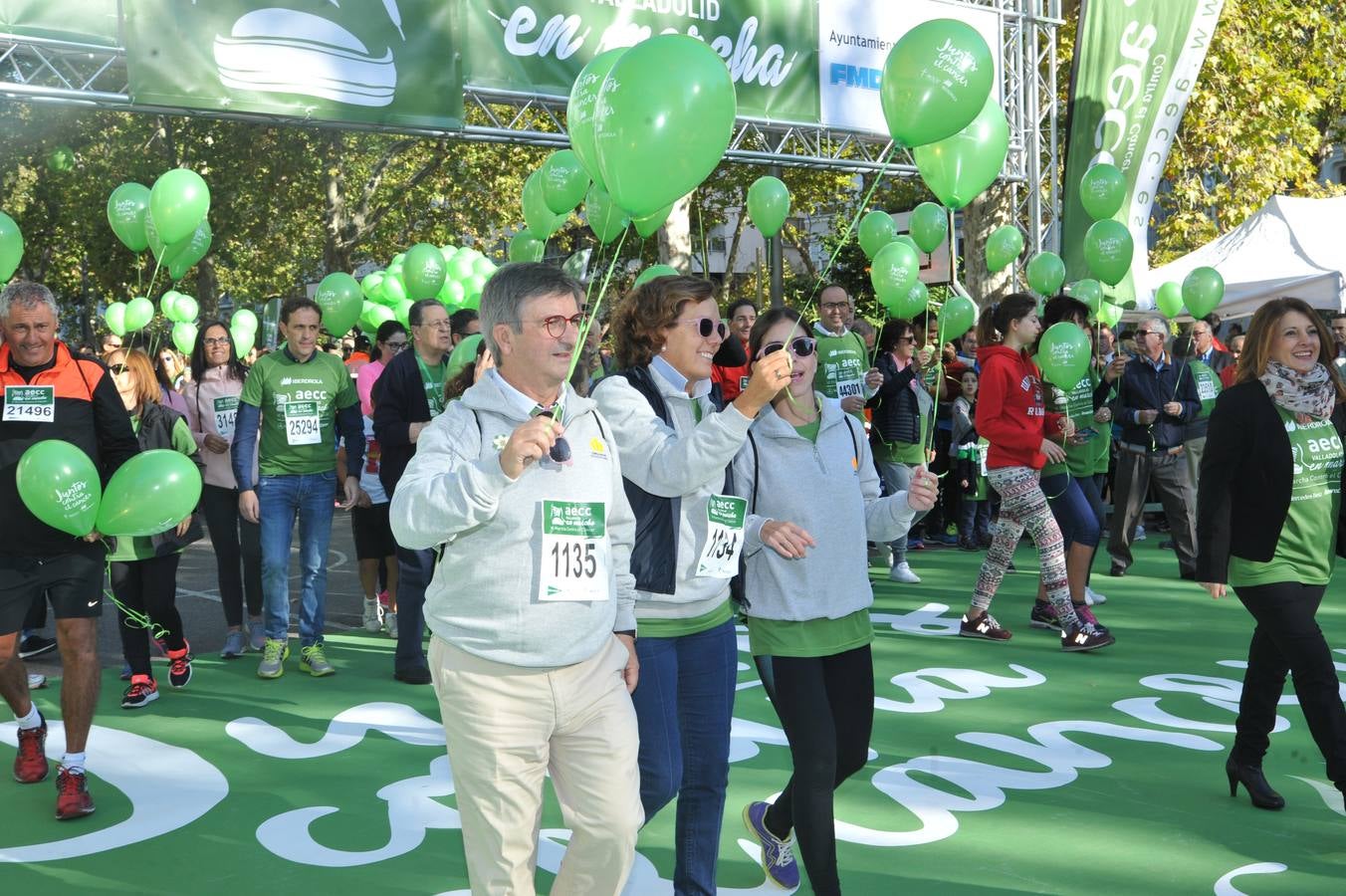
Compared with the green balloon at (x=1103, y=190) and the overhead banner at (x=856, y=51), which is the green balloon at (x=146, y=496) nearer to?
the green balloon at (x=1103, y=190)

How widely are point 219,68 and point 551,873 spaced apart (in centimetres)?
777

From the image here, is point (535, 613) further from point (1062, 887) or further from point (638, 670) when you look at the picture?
point (1062, 887)

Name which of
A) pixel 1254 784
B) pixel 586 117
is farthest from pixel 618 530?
pixel 1254 784

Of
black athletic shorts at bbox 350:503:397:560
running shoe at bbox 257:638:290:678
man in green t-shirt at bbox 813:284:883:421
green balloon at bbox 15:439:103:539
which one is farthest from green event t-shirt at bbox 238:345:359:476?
man in green t-shirt at bbox 813:284:883:421

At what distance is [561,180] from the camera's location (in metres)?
A: 8.12

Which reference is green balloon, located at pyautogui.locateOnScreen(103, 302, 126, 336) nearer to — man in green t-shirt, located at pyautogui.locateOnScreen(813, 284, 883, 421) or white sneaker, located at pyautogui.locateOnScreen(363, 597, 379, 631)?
white sneaker, located at pyautogui.locateOnScreen(363, 597, 379, 631)

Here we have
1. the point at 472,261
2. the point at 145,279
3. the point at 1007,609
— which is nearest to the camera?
the point at 1007,609

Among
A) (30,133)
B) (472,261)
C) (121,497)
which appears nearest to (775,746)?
(121,497)

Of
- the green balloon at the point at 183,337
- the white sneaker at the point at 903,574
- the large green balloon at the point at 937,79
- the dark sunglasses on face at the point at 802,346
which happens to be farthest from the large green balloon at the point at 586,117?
the green balloon at the point at 183,337

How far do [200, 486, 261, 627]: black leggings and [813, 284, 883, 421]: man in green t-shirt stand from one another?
3659mm

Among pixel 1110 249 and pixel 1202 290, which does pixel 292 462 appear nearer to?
pixel 1110 249

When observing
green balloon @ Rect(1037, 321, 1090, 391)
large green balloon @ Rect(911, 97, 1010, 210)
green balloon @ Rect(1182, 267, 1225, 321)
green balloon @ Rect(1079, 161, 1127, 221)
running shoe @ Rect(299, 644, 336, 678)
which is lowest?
running shoe @ Rect(299, 644, 336, 678)

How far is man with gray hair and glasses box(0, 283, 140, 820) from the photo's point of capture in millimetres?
4859

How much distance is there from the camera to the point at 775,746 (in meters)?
5.61
